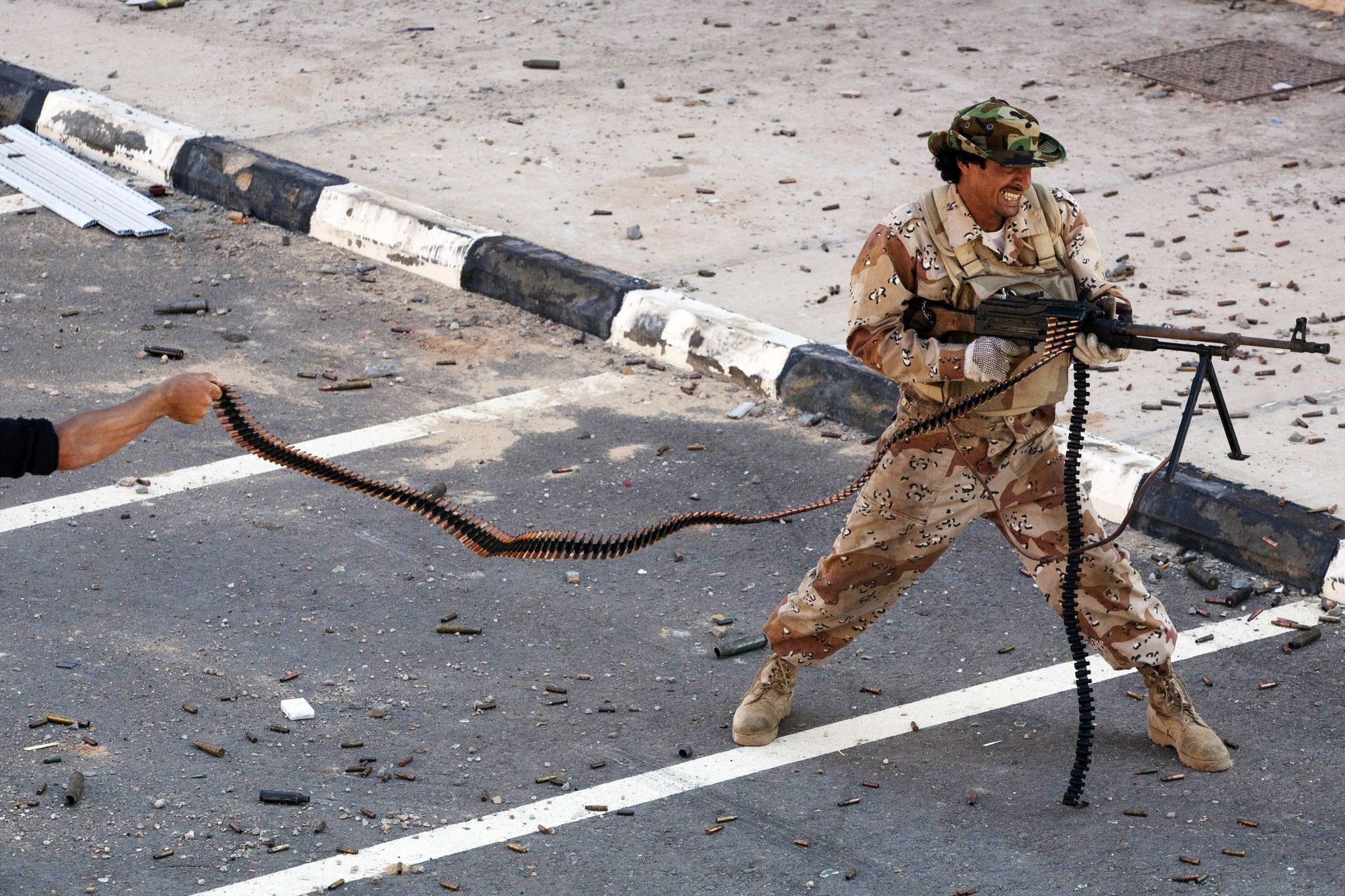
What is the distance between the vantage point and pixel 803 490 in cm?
692

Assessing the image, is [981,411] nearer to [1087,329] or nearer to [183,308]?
[1087,329]

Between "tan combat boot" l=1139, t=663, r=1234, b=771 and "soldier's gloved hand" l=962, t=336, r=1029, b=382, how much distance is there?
38.5 inches

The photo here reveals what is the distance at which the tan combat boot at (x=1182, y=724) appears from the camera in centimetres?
505

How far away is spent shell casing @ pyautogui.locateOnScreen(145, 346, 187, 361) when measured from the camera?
26.6ft

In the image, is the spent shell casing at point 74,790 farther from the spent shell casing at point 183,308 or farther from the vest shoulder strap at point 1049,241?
the spent shell casing at point 183,308

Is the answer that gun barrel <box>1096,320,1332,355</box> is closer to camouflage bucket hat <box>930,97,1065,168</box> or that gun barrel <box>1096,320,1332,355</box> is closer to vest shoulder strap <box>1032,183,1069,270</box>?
vest shoulder strap <box>1032,183,1069,270</box>

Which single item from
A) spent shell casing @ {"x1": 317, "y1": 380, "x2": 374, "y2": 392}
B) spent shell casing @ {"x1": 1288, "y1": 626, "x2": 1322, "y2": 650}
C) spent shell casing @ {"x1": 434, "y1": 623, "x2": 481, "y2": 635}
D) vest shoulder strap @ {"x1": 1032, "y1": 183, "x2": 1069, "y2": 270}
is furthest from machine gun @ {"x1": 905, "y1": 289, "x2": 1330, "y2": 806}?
spent shell casing @ {"x1": 317, "y1": 380, "x2": 374, "y2": 392}

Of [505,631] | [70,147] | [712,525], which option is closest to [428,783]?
[505,631]

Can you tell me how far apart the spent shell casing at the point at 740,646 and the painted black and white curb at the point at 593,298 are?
149 centimetres

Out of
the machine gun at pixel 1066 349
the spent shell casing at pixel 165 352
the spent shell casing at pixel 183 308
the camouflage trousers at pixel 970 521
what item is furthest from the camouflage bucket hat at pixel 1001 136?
the spent shell casing at pixel 183 308

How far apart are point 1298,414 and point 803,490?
1965mm

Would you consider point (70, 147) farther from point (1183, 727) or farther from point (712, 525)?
point (1183, 727)

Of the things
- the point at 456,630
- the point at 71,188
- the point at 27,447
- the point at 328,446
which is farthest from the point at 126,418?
the point at 71,188

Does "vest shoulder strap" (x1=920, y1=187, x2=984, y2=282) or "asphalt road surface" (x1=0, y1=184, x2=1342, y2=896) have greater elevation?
"vest shoulder strap" (x1=920, y1=187, x2=984, y2=282)
